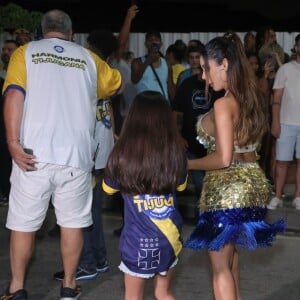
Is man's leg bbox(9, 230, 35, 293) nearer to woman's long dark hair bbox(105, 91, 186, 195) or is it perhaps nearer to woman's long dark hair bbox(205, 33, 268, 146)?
woman's long dark hair bbox(105, 91, 186, 195)

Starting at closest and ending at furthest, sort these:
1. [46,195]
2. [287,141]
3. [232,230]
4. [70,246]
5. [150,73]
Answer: [232,230] → [46,195] → [70,246] → [287,141] → [150,73]

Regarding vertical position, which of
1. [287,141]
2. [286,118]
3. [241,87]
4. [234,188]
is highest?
[241,87]

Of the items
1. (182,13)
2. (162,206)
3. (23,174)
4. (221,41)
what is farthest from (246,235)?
(182,13)

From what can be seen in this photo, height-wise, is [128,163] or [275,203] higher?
[128,163]

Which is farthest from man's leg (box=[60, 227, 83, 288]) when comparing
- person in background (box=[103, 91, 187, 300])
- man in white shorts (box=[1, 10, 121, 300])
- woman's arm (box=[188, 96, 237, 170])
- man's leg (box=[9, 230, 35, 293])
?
woman's arm (box=[188, 96, 237, 170])

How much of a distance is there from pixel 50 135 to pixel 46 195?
1.36 ft

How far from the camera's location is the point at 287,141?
7895mm

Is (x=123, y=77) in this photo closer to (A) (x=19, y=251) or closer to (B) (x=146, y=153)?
(A) (x=19, y=251)

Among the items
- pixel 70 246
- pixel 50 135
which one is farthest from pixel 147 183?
pixel 70 246

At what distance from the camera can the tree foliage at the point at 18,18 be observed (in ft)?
41.1

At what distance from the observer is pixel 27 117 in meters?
4.62

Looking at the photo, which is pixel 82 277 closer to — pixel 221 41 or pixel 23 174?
pixel 23 174

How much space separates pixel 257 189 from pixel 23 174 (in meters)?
1.52

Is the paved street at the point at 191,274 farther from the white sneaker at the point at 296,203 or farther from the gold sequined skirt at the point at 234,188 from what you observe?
the gold sequined skirt at the point at 234,188
